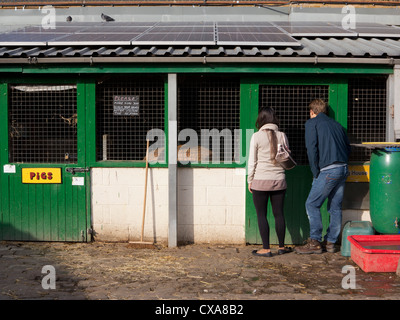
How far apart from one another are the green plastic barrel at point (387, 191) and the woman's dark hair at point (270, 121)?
1.30 metres

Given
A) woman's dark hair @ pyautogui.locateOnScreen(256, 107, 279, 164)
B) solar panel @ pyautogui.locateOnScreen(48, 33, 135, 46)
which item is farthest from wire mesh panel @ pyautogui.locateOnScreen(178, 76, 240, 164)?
solar panel @ pyautogui.locateOnScreen(48, 33, 135, 46)

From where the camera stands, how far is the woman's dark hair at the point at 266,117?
640 centimetres

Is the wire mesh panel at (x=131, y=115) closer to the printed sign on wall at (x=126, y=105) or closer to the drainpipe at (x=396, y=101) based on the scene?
the printed sign on wall at (x=126, y=105)

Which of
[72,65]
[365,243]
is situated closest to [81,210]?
[72,65]

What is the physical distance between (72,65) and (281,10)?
5.36 metres

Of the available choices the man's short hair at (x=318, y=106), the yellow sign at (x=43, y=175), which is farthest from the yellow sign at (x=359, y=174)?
A: the yellow sign at (x=43, y=175)

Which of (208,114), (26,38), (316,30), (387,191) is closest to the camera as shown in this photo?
(387,191)

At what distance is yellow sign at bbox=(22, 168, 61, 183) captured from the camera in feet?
23.6

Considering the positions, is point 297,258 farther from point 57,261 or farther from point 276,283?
point 57,261

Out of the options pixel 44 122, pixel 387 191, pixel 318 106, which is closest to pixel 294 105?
pixel 318 106

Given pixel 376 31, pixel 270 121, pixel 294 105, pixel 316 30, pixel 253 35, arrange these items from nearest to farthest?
pixel 270 121, pixel 294 105, pixel 253 35, pixel 376 31, pixel 316 30

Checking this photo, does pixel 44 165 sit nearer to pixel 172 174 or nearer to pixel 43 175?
pixel 43 175

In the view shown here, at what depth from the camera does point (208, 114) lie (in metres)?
7.18

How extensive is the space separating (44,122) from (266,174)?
3302mm
